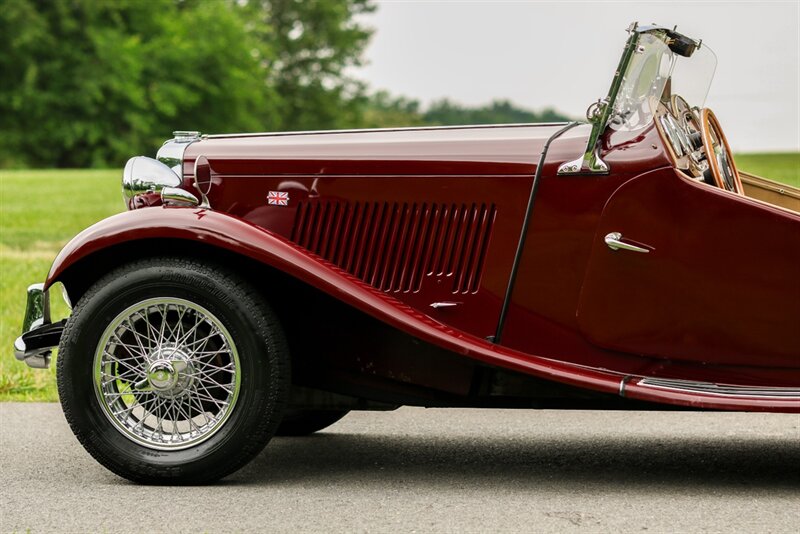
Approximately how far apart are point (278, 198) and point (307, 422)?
1.38 m

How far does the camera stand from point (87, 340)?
4398 millimetres

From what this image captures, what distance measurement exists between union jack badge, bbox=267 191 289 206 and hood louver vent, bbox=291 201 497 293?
68 millimetres

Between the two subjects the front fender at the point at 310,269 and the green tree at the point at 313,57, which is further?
the green tree at the point at 313,57

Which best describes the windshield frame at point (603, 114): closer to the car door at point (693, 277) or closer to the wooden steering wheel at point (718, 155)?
the car door at point (693, 277)

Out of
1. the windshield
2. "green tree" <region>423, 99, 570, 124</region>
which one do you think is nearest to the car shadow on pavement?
the windshield

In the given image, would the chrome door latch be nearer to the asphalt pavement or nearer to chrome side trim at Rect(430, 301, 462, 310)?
chrome side trim at Rect(430, 301, 462, 310)

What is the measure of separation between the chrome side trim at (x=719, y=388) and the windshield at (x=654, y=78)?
0.98m

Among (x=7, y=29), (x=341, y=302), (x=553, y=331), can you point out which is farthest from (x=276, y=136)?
(x=7, y=29)

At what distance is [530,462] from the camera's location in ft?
16.3

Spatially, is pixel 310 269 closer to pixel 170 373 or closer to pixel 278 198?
pixel 278 198

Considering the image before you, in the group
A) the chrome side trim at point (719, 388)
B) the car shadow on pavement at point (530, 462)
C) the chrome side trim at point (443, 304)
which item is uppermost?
the chrome side trim at point (443, 304)

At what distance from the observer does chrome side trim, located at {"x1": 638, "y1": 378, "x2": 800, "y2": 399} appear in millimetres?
4293

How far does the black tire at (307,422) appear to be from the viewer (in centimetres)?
564

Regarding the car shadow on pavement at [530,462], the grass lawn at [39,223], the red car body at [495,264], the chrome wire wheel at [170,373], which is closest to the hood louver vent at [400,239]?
the red car body at [495,264]
